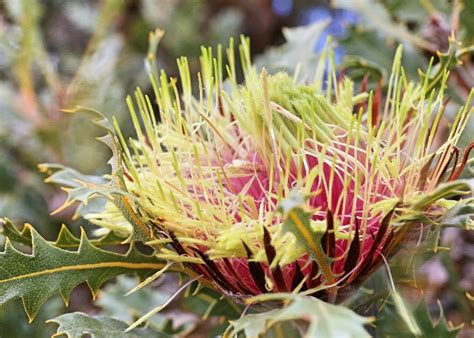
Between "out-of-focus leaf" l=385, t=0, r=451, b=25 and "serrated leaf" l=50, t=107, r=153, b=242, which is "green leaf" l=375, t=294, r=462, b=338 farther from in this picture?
"out-of-focus leaf" l=385, t=0, r=451, b=25

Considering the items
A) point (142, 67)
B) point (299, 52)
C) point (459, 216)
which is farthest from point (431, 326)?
point (142, 67)

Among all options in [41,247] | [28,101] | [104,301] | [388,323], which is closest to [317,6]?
[28,101]

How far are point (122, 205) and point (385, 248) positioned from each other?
0.30m

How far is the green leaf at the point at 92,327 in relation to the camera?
78 centimetres

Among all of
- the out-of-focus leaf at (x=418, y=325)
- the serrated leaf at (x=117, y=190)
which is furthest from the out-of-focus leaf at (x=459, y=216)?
the serrated leaf at (x=117, y=190)

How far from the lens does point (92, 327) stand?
0.81m

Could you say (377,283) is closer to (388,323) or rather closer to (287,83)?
(388,323)

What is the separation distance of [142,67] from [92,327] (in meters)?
1.34

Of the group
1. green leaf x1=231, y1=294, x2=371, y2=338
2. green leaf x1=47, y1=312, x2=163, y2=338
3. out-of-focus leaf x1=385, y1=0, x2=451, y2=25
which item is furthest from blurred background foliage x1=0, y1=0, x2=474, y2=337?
green leaf x1=231, y1=294, x2=371, y2=338

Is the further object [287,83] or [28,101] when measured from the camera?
[28,101]

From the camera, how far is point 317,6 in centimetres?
264

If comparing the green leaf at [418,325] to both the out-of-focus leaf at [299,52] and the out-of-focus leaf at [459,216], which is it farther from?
the out-of-focus leaf at [299,52]

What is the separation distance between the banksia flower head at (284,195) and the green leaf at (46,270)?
5 cm

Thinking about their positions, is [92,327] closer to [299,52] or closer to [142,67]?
[299,52]
